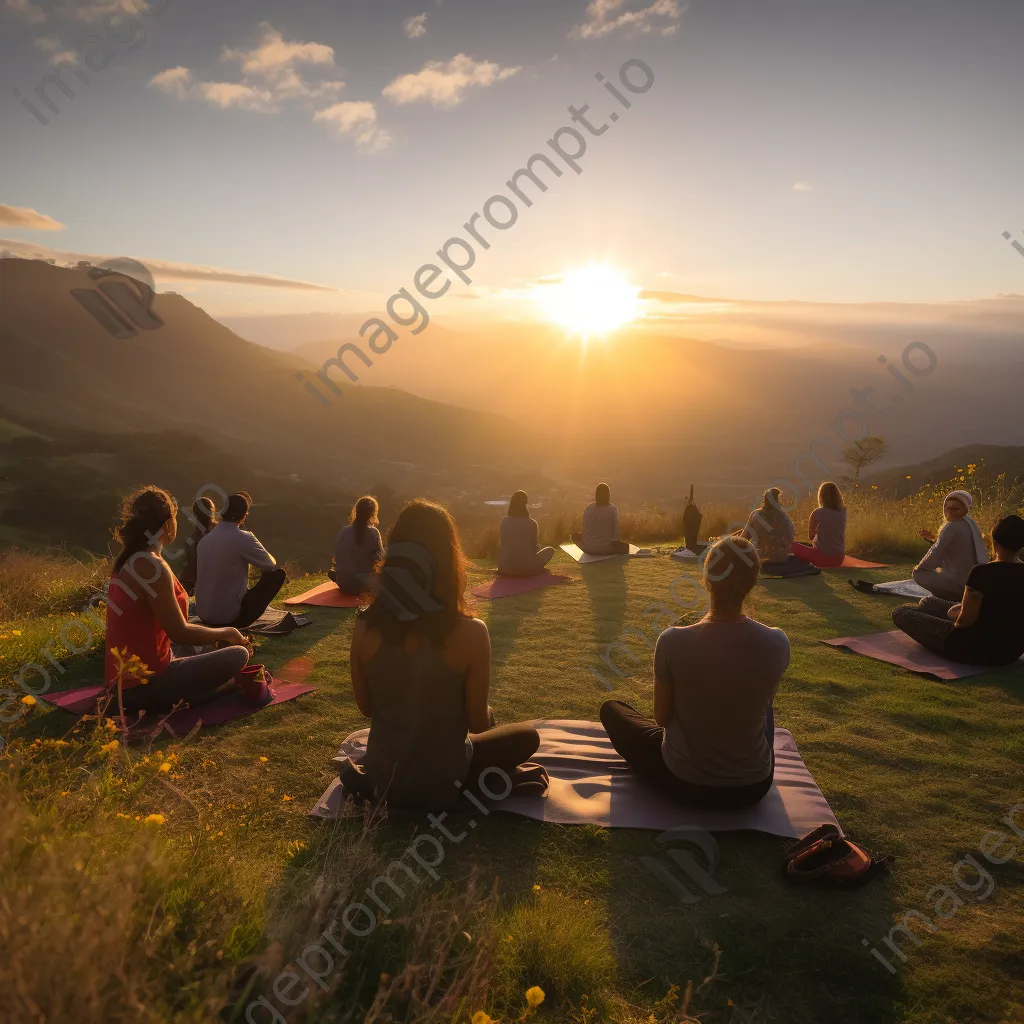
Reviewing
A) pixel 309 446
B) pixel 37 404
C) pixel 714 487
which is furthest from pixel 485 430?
pixel 37 404

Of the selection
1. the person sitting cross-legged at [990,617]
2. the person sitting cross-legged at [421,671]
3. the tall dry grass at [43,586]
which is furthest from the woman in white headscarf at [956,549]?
the tall dry grass at [43,586]

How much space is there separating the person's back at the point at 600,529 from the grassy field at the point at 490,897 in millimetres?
5726

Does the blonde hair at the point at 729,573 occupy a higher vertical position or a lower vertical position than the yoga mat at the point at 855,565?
higher

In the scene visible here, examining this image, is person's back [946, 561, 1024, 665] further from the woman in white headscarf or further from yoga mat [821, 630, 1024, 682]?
the woman in white headscarf

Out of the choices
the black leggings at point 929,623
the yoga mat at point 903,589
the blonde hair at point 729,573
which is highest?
the blonde hair at point 729,573

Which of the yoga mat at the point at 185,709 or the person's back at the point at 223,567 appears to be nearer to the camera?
the yoga mat at the point at 185,709

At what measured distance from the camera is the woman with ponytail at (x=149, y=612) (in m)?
4.14

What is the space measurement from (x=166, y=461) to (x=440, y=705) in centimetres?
6001

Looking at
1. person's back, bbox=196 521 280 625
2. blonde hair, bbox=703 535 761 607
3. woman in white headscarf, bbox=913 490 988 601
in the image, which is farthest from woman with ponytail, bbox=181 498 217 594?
woman in white headscarf, bbox=913 490 988 601

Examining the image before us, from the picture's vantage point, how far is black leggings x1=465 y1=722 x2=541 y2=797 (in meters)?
3.60

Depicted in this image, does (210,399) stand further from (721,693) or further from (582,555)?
(721,693)

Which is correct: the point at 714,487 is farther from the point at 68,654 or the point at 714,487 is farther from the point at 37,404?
the point at 68,654

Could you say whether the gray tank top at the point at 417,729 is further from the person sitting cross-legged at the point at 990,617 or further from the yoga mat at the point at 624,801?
the person sitting cross-legged at the point at 990,617

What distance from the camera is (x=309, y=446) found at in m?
100
